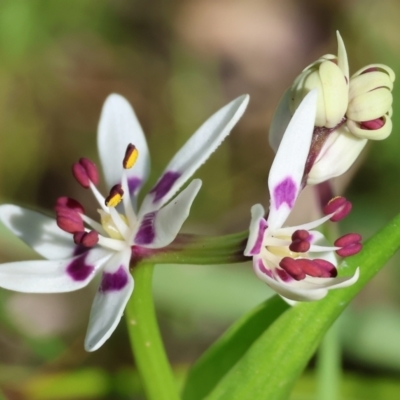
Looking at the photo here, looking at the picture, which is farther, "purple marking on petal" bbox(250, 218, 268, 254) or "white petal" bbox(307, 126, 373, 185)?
"white petal" bbox(307, 126, 373, 185)

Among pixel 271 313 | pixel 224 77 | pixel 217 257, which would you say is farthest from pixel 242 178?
pixel 217 257

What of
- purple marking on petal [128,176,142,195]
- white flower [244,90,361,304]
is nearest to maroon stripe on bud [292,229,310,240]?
white flower [244,90,361,304]

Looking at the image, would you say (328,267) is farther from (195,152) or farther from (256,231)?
(195,152)

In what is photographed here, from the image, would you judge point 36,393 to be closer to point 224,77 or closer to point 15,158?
point 15,158

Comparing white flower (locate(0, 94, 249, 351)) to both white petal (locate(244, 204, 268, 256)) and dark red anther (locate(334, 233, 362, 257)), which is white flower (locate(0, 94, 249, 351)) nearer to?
white petal (locate(244, 204, 268, 256))

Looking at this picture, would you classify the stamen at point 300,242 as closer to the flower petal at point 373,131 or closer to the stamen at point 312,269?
the stamen at point 312,269

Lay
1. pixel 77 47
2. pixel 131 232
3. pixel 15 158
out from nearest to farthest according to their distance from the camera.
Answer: pixel 131 232 → pixel 15 158 → pixel 77 47

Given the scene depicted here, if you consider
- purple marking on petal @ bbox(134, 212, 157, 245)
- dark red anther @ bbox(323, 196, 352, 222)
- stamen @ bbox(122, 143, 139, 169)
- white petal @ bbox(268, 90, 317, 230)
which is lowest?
purple marking on petal @ bbox(134, 212, 157, 245)
